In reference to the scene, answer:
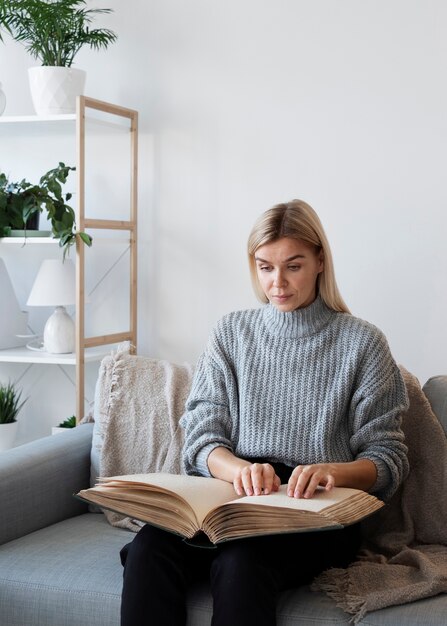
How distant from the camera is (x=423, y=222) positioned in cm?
265

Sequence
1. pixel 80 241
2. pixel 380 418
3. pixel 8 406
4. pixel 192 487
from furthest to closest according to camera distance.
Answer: pixel 8 406
pixel 80 241
pixel 380 418
pixel 192 487

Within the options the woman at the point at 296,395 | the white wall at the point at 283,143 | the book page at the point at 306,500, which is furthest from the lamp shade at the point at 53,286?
the book page at the point at 306,500

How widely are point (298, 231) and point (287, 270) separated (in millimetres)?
81

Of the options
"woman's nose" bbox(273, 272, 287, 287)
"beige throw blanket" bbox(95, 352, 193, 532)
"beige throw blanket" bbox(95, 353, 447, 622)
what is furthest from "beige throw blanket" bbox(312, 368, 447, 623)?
"beige throw blanket" bbox(95, 352, 193, 532)

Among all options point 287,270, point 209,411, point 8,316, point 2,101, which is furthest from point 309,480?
point 2,101

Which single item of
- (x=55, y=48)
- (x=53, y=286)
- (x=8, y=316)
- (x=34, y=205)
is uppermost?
(x=55, y=48)

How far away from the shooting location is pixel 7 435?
9.72 ft

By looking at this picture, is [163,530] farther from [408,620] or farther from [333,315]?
[333,315]

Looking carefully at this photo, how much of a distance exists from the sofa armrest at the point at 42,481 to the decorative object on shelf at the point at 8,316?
81 centimetres

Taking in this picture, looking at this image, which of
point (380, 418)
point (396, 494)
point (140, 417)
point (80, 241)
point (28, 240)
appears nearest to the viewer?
point (380, 418)

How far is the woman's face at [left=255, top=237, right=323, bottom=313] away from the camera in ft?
6.24

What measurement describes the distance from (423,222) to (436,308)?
24 cm

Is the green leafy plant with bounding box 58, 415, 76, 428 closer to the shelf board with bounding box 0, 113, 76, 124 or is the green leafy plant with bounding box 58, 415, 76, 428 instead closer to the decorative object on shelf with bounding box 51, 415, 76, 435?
the decorative object on shelf with bounding box 51, 415, 76, 435

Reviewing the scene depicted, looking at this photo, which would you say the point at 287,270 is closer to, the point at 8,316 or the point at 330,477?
the point at 330,477
